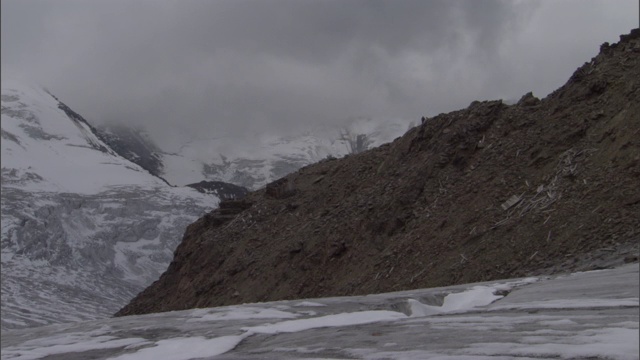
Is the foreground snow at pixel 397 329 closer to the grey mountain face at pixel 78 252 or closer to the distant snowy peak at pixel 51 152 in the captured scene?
the grey mountain face at pixel 78 252

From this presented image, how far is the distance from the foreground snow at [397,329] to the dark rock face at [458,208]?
167 inches

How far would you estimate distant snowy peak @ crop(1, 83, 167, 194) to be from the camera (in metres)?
145

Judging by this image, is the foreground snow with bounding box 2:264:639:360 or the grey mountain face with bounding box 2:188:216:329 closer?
the foreground snow with bounding box 2:264:639:360

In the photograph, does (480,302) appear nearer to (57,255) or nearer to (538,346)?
(538,346)

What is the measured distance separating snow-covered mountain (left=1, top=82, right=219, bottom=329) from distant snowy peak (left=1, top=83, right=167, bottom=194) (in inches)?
18.0

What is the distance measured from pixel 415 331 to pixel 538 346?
196cm

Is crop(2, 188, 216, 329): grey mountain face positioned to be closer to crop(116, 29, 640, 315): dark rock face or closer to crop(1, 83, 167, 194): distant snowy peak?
crop(1, 83, 167, 194): distant snowy peak

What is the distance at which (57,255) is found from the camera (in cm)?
11688

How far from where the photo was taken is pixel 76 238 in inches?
4673

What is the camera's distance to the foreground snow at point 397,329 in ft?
19.5

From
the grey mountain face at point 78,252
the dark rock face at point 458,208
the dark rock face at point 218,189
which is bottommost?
the dark rock face at point 458,208

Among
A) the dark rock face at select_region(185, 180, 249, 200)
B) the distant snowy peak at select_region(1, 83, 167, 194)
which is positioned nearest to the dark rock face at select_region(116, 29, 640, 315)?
the distant snowy peak at select_region(1, 83, 167, 194)

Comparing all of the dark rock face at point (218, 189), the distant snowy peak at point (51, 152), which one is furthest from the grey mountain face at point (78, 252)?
the dark rock face at point (218, 189)

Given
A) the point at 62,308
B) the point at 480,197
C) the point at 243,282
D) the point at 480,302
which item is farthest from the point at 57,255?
the point at 480,302
